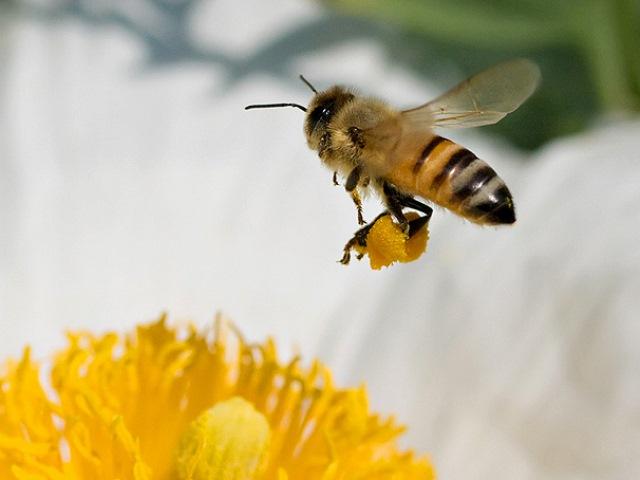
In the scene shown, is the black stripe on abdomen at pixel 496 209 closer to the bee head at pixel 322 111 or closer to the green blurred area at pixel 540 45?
the bee head at pixel 322 111

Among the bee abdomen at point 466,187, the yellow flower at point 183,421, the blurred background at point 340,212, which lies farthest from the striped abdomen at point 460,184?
the blurred background at point 340,212

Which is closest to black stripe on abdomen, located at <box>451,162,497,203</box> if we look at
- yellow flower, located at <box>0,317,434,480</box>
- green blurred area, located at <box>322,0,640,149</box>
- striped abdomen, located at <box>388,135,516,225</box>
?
striped abdomen, located at <box>388,135,516,225</box>

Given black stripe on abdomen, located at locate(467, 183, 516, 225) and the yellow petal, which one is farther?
the yellow petal

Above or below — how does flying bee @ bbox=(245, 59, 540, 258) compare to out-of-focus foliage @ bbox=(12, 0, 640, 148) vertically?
below

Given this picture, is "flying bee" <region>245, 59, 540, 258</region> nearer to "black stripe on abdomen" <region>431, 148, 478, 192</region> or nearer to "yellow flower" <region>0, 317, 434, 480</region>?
"black stripe on abdomen" <region>431, 148, 478, 192</region>

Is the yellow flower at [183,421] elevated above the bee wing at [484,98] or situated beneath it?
situated beneath
